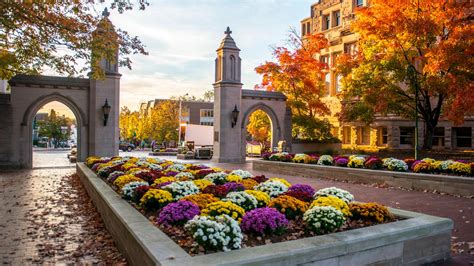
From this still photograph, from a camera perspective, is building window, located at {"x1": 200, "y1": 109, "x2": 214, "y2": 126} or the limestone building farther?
building window, located at {"x1": 200, "y1": 109, "x2": 214, "y2": 126}

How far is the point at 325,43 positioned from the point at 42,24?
28.5 meters

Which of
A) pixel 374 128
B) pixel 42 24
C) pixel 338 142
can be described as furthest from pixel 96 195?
pixel 374 128

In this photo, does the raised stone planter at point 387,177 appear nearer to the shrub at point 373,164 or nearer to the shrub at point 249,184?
the shrub at point 373,164

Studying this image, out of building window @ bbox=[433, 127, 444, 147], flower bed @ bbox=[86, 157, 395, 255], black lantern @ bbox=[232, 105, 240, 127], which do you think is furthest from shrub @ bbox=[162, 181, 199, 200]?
building window @ bbox=[433, 127, 444, 147]

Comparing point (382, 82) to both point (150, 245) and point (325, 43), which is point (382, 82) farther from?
point (150, 245)

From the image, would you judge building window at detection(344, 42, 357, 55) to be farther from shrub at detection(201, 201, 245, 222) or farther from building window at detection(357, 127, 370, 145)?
shrub at detection(201, 201, 245, 222)

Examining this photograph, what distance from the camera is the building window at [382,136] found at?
111ft

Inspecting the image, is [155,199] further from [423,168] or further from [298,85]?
[298,85]

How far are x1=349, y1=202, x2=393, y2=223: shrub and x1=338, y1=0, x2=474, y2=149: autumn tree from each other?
12.4 m

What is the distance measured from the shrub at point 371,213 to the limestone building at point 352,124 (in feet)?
79.3

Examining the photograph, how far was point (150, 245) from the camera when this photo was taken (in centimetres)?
491

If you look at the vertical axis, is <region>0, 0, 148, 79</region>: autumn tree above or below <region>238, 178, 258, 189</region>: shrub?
above

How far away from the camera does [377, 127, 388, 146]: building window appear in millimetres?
33688

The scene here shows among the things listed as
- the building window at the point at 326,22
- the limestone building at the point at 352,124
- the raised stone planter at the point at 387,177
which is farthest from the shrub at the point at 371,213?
the building window at the point at 326,22
